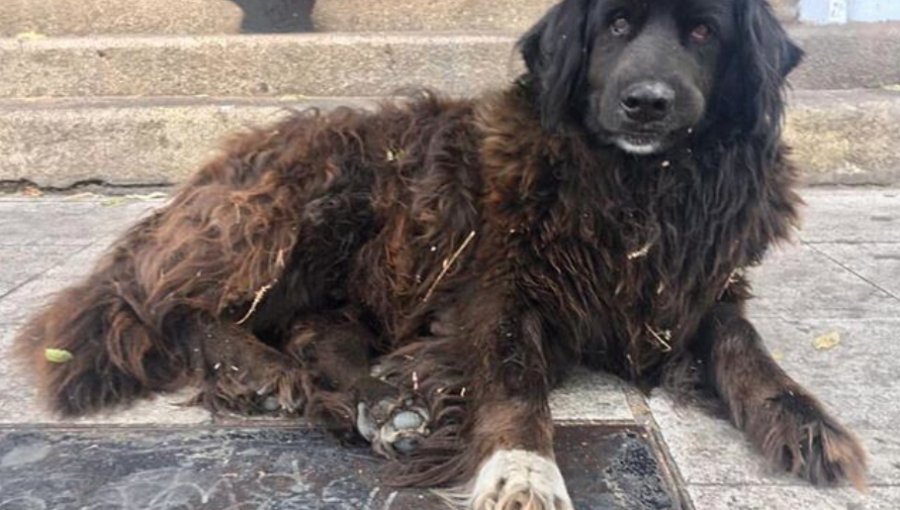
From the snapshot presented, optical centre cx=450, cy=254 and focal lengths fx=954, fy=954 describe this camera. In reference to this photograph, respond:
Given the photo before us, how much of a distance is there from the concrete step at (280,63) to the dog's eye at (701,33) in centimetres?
382

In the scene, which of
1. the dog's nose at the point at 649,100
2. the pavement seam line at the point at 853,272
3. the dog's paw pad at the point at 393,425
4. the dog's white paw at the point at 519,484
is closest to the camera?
the dog's white paw at the point at 519,484

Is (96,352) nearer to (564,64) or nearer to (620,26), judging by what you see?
(564,64)

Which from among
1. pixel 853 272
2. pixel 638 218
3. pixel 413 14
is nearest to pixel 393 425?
pixel 638 218

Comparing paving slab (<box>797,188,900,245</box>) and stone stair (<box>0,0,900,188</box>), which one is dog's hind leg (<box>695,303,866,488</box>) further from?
stone stair (<box>0,0,900,188</box>)

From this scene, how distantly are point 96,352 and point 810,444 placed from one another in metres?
2.23

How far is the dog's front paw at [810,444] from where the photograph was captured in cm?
259

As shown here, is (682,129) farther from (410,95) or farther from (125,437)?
(125,437)

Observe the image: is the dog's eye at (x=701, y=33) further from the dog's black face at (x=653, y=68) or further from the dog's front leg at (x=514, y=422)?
the dog's front leg at (x=514, y=422)

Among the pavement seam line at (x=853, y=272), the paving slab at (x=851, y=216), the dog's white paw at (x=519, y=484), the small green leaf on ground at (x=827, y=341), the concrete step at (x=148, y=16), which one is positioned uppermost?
the concrete step at (x=148, y=16)

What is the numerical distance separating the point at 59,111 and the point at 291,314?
3.97 m

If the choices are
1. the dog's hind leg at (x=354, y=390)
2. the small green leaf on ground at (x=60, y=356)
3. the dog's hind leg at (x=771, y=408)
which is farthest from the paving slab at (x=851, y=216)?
the small green leaf on ground at (x=60, y=356)

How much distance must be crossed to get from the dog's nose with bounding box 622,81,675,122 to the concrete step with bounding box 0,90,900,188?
145 inches

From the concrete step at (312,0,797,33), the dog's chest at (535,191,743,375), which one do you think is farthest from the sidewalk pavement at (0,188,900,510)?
the concrete step at (312,0,797,33)

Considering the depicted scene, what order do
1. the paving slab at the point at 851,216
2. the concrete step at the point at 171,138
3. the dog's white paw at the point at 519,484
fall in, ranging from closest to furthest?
the dog's white paw at the point at 519,484 < the paving slab at the point at 851,216 < the concrete step at the point at 171,138
